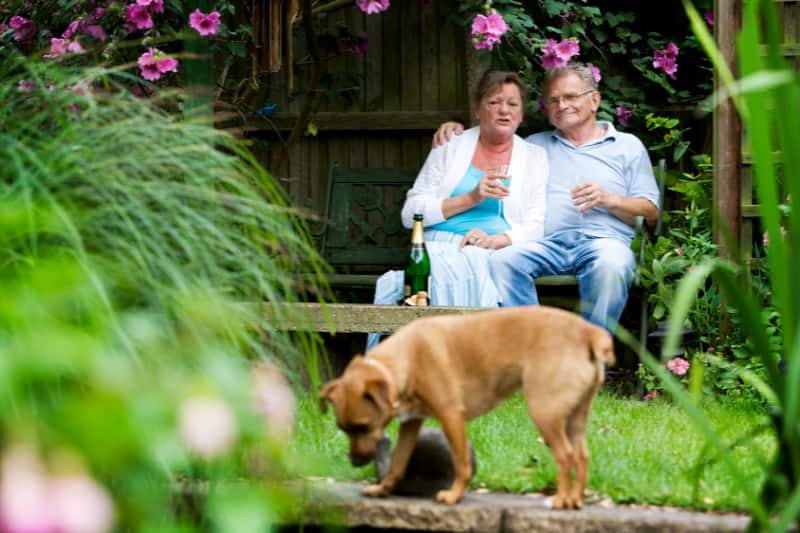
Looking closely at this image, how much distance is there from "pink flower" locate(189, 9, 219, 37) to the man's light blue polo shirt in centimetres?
166

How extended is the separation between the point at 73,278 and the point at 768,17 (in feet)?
4.58

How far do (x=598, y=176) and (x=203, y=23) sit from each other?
1877 millimetres

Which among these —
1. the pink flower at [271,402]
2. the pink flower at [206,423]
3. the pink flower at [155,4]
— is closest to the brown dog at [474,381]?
the pink flower at [271,402]

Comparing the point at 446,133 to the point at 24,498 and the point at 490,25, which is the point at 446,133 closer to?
the point at 490,25

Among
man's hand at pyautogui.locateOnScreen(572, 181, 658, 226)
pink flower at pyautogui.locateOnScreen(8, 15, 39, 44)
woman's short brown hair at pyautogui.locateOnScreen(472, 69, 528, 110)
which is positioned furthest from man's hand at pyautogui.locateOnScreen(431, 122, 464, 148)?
pink flower at pyautogui.locateOnScreen(8, 15, 39, 44)

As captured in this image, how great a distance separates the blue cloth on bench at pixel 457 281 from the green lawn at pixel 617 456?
774 millimetres

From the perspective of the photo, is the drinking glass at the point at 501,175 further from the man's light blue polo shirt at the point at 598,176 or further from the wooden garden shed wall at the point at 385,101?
the wooden garden shed wall at the point at 385,101

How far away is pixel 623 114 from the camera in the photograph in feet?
20.1

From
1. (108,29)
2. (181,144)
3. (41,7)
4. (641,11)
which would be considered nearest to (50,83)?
(181,144)

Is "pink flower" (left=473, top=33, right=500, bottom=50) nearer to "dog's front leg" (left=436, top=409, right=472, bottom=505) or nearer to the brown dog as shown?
the brown dog

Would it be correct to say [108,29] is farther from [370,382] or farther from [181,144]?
[370,382]

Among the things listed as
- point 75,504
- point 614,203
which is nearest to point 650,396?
point 614,203

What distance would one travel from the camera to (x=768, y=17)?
2.23 metres

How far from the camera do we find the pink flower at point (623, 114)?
6.10m
